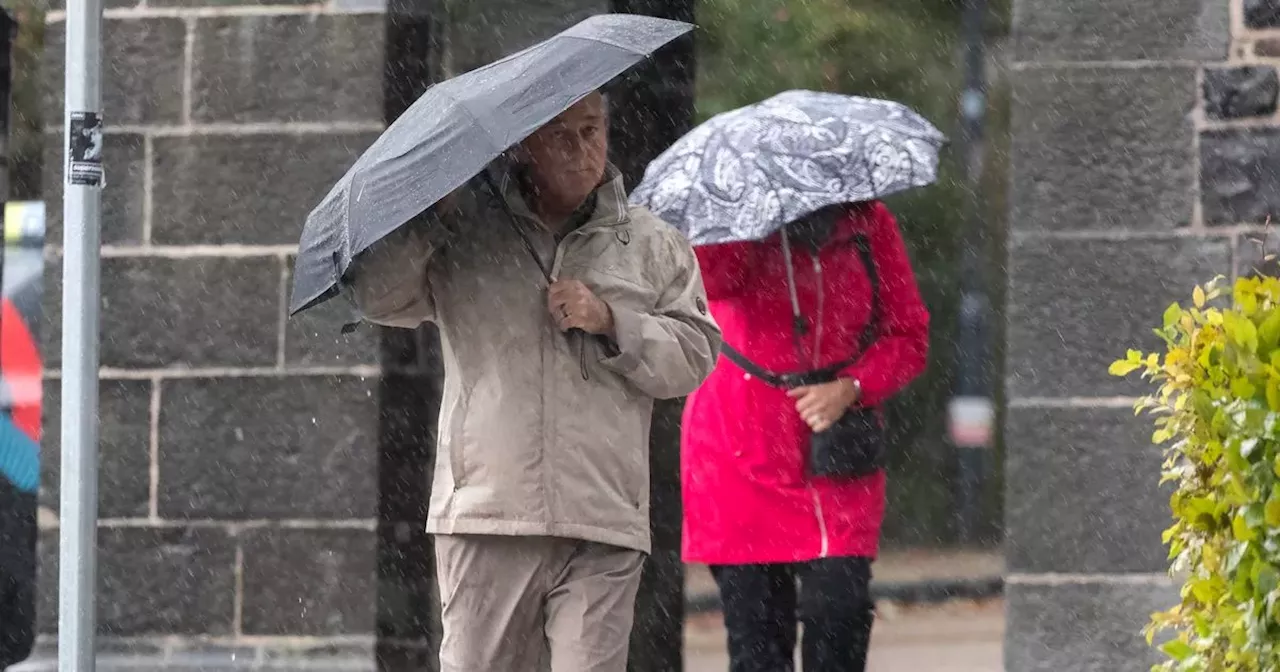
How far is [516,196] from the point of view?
4535 millimetres

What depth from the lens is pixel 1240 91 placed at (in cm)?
606

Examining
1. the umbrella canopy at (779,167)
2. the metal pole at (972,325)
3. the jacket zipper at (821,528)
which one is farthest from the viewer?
the metal pole at (972,325)

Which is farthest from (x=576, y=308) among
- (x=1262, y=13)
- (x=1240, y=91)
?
(x=1262, y=13)

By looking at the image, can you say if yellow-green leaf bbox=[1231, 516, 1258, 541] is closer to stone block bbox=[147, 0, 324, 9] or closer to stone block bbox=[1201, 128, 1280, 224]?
stone block bbox=[1201, 128, 1280, 224]

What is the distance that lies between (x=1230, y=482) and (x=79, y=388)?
230 cm

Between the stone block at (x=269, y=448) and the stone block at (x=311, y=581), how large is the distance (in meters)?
0.07

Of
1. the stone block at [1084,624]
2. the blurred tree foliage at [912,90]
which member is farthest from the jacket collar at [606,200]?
the blurred tree foliage at [912,90]

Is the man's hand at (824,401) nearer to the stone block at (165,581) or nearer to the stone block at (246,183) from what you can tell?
the stone block at (246,183)

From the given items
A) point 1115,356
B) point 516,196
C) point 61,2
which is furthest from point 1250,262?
point 61,2

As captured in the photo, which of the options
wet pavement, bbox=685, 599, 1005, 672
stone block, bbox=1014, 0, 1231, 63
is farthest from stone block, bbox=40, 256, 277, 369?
wet pavement, bbox=685, 599, 1005, 672

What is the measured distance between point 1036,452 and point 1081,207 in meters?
0.72

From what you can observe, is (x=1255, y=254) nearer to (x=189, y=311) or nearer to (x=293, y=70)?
(x=293, y=70)

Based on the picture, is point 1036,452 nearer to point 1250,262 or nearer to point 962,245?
point 1250,262

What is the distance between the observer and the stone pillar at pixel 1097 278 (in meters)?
6.09
